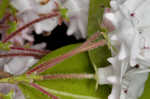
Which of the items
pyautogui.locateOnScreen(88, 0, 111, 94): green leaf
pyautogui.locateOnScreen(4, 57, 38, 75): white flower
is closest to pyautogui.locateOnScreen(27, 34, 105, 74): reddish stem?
pyautogui.locateOnScreen(88, 0, 111, 94): green leaf

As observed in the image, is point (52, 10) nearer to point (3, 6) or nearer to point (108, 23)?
point (3, 6)

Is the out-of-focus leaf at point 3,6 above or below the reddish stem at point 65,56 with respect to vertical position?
above

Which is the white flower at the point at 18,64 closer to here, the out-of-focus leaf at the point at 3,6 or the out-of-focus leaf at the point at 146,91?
the out-of-focus leaf at the point at 3,6

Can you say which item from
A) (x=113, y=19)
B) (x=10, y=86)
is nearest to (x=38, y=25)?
(x=10, y=86)

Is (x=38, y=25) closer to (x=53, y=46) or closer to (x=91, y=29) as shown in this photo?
(x=53, y=46)

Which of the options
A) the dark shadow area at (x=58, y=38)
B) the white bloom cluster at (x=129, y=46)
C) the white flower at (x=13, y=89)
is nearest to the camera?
the white bloom cluster at (x=129, y=46)

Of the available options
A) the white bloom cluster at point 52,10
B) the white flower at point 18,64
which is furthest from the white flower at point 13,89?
the white bloom cluster at point 52,10

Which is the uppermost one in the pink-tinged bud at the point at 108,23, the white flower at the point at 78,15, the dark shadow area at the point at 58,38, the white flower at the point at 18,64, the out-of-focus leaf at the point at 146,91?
the white flower at the point at 78,15

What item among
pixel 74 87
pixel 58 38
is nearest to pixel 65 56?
pixel 74 87
